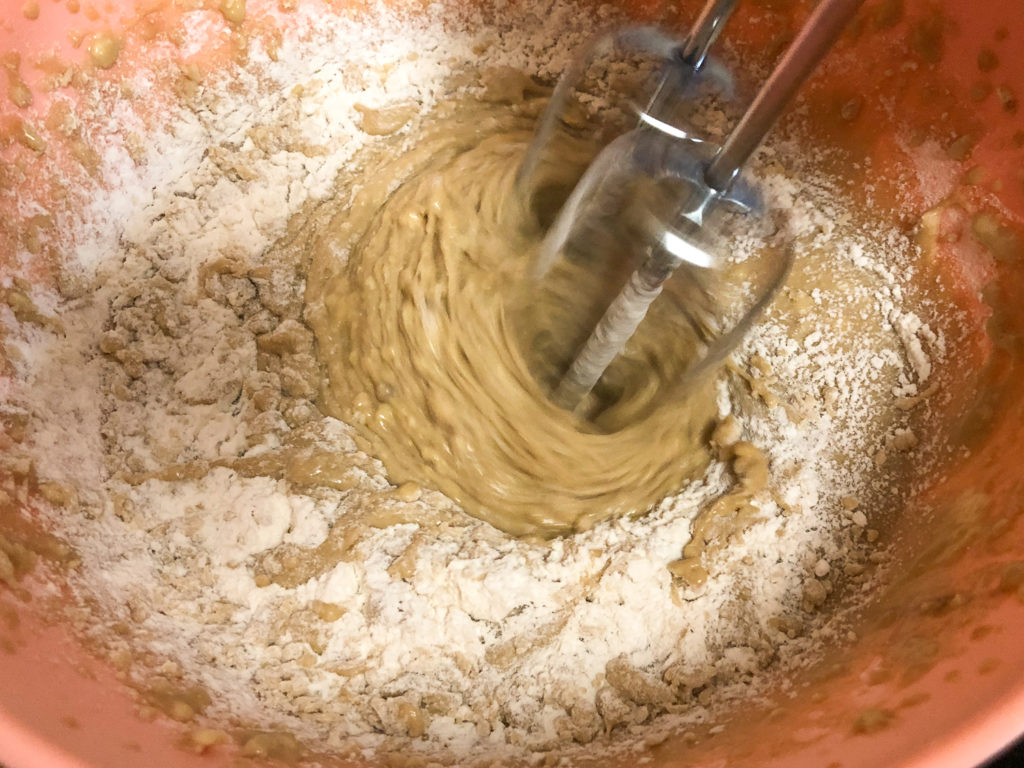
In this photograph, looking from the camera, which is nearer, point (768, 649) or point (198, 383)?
point (768, 649)

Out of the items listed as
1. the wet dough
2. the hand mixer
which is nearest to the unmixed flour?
the wet dough

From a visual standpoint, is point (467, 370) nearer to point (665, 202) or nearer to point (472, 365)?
point (472, 365)

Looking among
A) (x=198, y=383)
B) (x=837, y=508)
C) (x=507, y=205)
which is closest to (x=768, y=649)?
(x=837, y=508)

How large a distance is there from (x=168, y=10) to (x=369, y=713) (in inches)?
46.1

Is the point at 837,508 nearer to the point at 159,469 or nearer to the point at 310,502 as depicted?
the point at 310,502

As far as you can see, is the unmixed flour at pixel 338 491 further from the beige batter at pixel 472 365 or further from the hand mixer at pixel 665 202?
the hand mixer at pixel 665 202

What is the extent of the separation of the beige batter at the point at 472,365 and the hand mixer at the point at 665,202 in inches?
3.0

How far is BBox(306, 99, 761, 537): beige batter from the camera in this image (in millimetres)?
1157

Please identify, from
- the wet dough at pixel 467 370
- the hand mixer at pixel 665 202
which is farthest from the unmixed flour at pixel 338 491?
the hand mixer at pixel 665 202

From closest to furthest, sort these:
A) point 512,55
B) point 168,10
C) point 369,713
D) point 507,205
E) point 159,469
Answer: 1. point 369,713
2. point 159,469
3. point 168,10
4. point 507,205
5. point 512,55

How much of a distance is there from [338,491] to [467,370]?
0.30 metres

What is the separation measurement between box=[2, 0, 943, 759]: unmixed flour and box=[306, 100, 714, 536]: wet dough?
0.16 feet

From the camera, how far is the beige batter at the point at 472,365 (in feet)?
3.80

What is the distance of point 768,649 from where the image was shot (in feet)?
3.12
